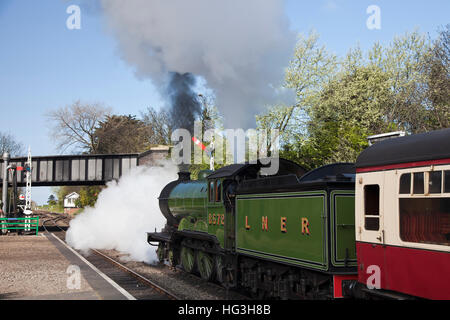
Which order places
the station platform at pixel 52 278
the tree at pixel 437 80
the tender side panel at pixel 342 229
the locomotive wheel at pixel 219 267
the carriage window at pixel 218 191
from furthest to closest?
the tree at pixel 437 80
the locomotive wheel at pixel 219 267
the carriage window at pixel 218 191
the station platform at pixel 52 278
the tender side panel at pixel 342 229

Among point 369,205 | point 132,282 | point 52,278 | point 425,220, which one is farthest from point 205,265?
point 425,220

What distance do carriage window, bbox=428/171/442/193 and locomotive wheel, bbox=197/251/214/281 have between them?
326 inches

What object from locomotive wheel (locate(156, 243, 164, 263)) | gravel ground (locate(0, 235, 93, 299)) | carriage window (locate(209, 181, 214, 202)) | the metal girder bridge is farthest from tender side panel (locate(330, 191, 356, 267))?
the metal girder bridge

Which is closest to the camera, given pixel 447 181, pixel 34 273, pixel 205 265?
pixel 447 181

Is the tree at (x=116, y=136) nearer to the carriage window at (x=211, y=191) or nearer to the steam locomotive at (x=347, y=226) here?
the carriage window at (x=211, y=191)

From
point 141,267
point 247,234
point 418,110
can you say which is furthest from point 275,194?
point 418,110

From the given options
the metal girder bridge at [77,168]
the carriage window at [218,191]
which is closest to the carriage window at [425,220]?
the carriage window at [218,191]

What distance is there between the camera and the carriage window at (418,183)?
6904 mm

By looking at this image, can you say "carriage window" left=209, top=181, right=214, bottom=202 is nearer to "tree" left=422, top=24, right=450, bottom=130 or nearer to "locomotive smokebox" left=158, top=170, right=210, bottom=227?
"locomotive smokebox" left=158, top=170, right=210, bottom=227

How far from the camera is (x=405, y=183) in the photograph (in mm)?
7184

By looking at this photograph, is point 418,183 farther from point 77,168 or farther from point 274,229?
point 77,168

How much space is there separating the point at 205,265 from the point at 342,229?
6.98 meters

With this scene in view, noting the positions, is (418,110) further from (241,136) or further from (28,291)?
(28,291)

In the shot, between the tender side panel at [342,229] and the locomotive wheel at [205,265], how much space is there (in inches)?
243
